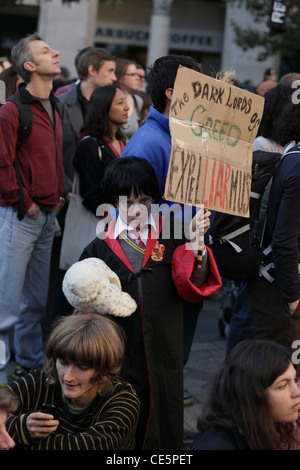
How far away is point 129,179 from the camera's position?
3.15m

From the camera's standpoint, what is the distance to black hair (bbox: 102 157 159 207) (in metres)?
3.15

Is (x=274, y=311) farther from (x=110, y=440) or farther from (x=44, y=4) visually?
(x=44, y=4)

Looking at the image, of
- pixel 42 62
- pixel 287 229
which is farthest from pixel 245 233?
pixel 42 62

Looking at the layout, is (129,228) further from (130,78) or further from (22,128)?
(130,78)

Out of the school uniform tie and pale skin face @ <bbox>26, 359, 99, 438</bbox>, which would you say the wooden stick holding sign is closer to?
the school uniform tie

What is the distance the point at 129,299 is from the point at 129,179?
544mm

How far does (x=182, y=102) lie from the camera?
3.07 metres

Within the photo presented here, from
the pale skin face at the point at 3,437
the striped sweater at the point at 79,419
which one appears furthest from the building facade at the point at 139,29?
the pale skin face at the point at 3,437

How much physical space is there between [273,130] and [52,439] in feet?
8.76

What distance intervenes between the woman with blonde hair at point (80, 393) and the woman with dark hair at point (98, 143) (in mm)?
1952

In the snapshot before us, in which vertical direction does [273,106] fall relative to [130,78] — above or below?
below

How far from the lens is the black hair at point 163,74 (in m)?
3.52

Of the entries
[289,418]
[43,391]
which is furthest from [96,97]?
[289,418]

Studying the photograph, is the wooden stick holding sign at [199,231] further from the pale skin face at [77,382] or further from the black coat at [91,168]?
the black coat at [91,168]
